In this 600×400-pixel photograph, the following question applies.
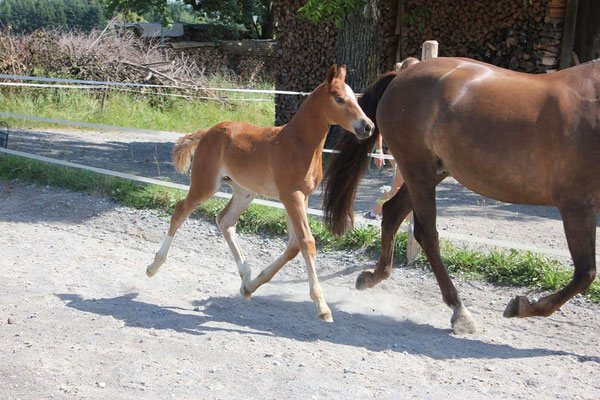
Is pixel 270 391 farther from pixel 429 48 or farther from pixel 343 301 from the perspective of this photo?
pixel 429 48

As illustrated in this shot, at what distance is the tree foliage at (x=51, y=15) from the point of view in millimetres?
34000

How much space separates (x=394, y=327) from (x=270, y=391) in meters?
1.53

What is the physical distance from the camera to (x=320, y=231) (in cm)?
663

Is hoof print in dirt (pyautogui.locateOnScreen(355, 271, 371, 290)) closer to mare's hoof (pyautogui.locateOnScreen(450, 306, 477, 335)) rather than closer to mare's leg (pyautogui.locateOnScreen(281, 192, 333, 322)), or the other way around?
mare's leg (pyautogui.locateOnScreen(281, 192, 333, 322))

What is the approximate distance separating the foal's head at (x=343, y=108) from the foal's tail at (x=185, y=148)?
1246 mm

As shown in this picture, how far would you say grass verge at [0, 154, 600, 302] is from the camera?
17.9 ft

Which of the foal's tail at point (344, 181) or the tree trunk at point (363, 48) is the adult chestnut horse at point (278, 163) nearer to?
the foal's tail at point (344, 181)

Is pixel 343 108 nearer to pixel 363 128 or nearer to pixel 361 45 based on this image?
pixel 363 128

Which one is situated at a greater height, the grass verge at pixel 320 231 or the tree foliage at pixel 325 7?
the tree foliage at pixel 325 7

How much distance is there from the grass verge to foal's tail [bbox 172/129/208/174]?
1.59 m

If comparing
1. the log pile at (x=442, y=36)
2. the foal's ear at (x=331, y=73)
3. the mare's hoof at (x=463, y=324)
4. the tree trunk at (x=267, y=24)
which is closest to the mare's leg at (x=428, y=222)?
the mare's hoof at (x=463, y=324)

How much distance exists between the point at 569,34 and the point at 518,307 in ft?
20.0

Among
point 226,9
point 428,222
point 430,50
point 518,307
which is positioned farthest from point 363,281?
point 226,9

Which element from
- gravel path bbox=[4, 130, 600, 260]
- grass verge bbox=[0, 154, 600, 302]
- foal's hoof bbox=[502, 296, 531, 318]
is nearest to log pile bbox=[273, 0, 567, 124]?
gravel path bbox=[4, 130, 600, 260]
